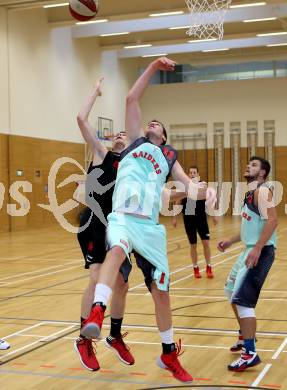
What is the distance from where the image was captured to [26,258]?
13195mm

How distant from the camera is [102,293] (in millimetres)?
4051

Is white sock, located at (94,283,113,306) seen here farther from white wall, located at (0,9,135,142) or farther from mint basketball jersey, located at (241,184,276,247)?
white wall, located at (0,9,135,142)

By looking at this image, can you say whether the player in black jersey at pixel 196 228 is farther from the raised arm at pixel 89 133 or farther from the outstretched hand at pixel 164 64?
the outstretched hand at pixel 164 64

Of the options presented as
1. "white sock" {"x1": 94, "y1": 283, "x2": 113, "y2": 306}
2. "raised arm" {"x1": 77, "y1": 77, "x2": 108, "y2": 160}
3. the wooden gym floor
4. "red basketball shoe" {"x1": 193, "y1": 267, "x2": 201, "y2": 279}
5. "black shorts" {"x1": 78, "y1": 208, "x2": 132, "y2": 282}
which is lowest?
"red basketball shoe" {"x1": 193, "y1": 267, "x2": 201, "y2": 279}

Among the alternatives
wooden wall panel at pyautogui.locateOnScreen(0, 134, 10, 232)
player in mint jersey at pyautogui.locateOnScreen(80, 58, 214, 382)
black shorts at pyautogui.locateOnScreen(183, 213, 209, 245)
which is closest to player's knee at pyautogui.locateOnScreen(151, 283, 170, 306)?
player in mint jersey at pyautogui.locateOnScreen(80, 58, 214, 382)

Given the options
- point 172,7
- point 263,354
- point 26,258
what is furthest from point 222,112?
point 263,354

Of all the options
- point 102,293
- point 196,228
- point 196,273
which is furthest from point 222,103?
point 102,293

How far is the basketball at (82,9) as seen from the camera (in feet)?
27.9

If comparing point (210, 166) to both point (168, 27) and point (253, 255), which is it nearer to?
point (168, 27)

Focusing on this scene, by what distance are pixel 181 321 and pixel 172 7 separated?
1617 centimetres

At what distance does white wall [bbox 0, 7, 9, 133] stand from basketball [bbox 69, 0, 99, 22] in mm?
12402

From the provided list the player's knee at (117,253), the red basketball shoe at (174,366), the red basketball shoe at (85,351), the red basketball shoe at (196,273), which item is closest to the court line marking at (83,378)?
the red basketball shoe at (174,366)

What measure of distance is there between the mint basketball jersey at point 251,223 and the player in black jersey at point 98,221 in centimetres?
108

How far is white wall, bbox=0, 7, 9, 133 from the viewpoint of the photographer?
20.4 m
